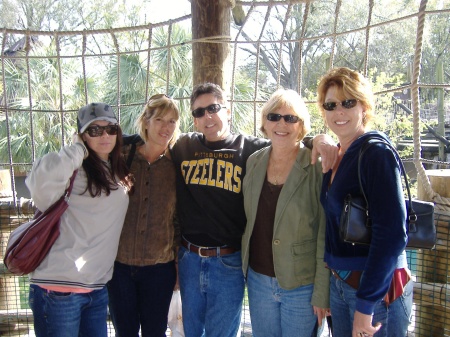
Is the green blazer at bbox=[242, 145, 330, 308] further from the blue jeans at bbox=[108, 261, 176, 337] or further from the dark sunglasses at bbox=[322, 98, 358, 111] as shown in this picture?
the blue jeans at bbox=[108, 261, 176, 337]

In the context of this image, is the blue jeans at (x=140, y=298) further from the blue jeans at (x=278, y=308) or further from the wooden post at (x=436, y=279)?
the wooden post at (x=436, y=279)

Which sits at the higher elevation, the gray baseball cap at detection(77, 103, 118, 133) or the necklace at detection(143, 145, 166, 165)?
the gray baseball cap at detection(77, 103, 118, 133)

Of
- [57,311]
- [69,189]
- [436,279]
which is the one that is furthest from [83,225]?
[436,279]

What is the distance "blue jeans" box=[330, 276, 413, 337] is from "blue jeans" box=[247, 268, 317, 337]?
153 mm

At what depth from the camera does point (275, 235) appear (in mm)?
1571

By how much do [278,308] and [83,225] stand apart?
0.78 m

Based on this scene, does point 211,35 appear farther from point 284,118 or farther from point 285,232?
point 285,232

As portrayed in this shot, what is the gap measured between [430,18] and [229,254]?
13.2m

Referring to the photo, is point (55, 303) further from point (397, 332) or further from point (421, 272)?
point (421, 272)

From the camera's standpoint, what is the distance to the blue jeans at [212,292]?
1771 mm

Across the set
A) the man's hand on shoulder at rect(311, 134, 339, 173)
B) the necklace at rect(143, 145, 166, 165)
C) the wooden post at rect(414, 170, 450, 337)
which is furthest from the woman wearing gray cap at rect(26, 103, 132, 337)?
the wooden post at rect(414, 170, 450, 337)

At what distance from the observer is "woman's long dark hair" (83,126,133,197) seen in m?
1.64

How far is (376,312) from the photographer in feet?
4.18

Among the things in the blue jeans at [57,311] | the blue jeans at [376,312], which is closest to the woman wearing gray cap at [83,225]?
the blue jeans at [57,311]
